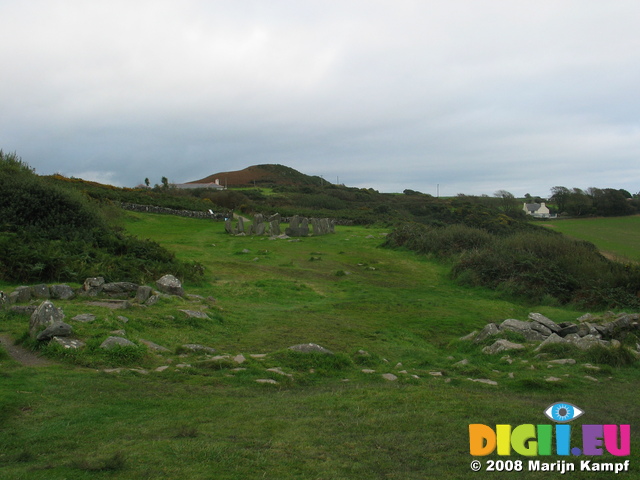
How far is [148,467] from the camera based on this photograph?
4258 millimetres

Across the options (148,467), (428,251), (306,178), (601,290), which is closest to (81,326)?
(148,467)

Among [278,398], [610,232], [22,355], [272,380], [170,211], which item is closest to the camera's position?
[278,398]

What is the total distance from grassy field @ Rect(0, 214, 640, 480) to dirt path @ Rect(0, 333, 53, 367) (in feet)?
0.71

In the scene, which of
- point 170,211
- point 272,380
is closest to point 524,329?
point 272,380

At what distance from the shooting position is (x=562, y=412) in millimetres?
6055

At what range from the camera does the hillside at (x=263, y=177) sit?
9388 cm

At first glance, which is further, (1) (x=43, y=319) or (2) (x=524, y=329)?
(2) (x=524, y=329)

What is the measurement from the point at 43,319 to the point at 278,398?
431cm

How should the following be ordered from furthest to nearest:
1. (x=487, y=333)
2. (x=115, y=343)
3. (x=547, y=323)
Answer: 1. (x=547, y=323)
2. (x=487, y=333)
3. (x=115, y=343)

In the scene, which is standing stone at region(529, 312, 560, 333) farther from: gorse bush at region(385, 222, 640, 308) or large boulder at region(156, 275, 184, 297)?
large boulder at region(156, 275, 184, 297)

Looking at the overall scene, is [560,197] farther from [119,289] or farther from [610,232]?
[119,289]

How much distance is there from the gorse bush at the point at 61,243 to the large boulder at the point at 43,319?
5.04 meters

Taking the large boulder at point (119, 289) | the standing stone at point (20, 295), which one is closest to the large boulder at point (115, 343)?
the standing stone at point (20, 295)

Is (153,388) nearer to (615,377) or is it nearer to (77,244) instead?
(615,377)
